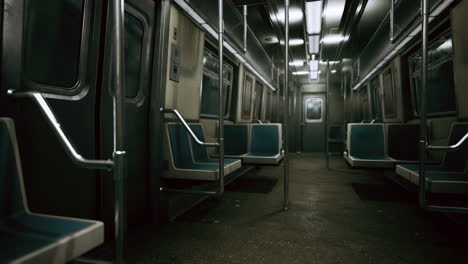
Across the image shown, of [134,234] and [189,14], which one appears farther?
[189,14]

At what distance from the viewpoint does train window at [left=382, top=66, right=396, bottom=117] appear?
5.08 meters

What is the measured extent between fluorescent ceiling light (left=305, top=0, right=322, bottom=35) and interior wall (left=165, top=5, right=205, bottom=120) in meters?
1.62

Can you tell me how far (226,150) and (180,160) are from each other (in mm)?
1866

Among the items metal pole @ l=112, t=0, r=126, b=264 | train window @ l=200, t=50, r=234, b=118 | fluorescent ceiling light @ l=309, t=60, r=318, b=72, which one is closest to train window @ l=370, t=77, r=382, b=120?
fluorescent ceiling light @ l=309, t=60, r=318, b=72

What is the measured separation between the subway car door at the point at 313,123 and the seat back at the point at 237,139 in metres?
6.37

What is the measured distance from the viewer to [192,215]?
281cm

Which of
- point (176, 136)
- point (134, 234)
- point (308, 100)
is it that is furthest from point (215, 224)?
point (308, 100)

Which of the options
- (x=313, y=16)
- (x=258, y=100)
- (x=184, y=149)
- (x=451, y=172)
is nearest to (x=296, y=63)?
(x=258, y=100)

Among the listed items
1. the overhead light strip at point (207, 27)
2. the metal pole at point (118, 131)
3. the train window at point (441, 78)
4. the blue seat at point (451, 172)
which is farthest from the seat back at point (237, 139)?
the metal pole at point (118, 131)

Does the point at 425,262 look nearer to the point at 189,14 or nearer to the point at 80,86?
the point at 80,86

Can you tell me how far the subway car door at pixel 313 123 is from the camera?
10500 millimetres

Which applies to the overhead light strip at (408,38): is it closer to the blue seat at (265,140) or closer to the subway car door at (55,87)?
the blue seat at (265,140)

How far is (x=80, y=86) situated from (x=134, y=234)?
49.0 inches

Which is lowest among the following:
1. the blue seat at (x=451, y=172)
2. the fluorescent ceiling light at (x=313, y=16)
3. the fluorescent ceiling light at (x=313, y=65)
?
the blue seat at (x=451, y=172)
